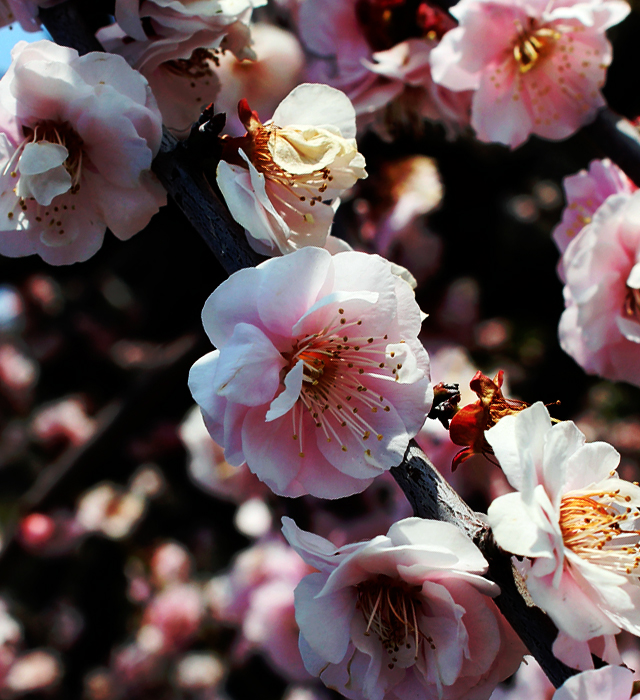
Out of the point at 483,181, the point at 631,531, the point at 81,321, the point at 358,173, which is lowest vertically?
the point at 81,321

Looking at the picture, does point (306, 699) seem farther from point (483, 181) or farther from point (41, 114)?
point (483, 181)

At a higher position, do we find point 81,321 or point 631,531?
point 631,531

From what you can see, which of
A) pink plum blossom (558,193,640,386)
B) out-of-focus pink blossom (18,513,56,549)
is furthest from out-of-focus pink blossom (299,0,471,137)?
out-of-focus pink blossom (18,513,56,549)

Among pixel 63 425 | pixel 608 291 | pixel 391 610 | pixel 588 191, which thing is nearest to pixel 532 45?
pixel 588 191

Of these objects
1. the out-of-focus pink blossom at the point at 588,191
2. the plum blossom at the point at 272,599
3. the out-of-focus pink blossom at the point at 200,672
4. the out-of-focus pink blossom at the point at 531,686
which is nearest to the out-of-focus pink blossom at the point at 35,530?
the out-of-focus pink blossom at the point at 200,672

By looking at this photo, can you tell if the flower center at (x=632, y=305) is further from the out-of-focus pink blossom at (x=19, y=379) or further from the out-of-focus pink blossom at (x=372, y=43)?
the out-of-focus pink blossom at (x=19, y=379)

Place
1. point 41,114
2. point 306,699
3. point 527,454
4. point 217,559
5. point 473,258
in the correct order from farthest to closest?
point 217,559, point 473,258, point 306,699, point 41,114, point 527,454

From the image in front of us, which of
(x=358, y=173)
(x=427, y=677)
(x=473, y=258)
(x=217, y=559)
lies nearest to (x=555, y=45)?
(x=358, y=173)
